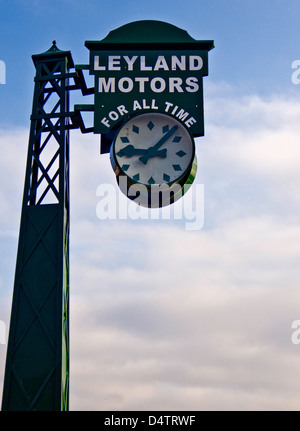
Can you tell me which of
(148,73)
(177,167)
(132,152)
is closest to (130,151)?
(132,152)

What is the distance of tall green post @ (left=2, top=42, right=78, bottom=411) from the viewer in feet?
47.1

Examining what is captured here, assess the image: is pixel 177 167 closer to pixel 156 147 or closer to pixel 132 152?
pixel 156 147

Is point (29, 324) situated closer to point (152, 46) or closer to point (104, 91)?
point (104, 91)

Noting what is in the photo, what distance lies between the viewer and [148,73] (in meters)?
16.9

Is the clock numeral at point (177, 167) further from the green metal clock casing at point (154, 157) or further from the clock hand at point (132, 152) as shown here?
the clock hand at point (132, 152)

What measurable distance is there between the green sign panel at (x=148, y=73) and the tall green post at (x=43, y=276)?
86 cm

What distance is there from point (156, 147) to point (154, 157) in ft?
0.83

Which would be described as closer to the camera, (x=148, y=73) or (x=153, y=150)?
(x=153, y=150)

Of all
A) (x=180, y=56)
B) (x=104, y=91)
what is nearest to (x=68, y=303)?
(x=104, y=91)

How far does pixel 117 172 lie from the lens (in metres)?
15.8

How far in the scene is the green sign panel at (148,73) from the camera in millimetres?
16562

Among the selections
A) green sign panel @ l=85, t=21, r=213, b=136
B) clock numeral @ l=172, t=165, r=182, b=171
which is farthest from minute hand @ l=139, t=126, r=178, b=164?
clock numeral @ l=172, t=165, r=182, b=171

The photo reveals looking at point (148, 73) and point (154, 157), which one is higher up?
point (148, 73)
